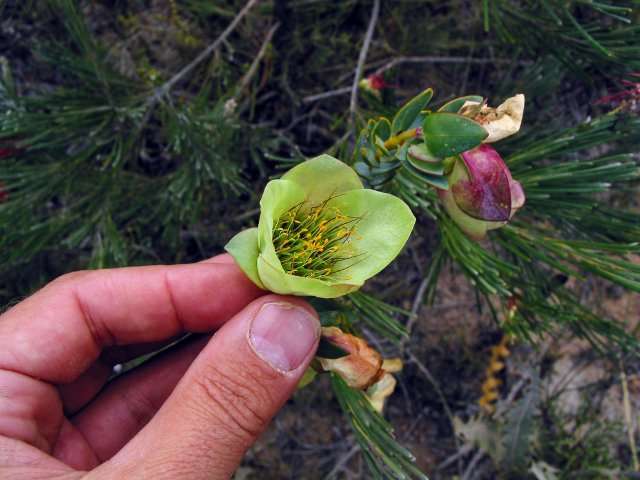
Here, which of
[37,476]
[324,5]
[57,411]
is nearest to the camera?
→ [37,476]

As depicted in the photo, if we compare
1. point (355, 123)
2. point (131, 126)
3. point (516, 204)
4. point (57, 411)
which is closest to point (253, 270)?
point (516, 204)

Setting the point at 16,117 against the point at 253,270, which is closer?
the point at 253,270

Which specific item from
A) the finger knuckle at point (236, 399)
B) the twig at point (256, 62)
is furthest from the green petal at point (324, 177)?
the twig at point (256, 62)

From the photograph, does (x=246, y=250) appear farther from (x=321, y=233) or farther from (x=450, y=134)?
(x=450, y=134)

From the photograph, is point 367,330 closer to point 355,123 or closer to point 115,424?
point 355,123

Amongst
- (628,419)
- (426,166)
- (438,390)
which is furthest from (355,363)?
(628,419)

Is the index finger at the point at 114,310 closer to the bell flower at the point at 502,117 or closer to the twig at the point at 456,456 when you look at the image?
the bell flower at the point at 502,117
